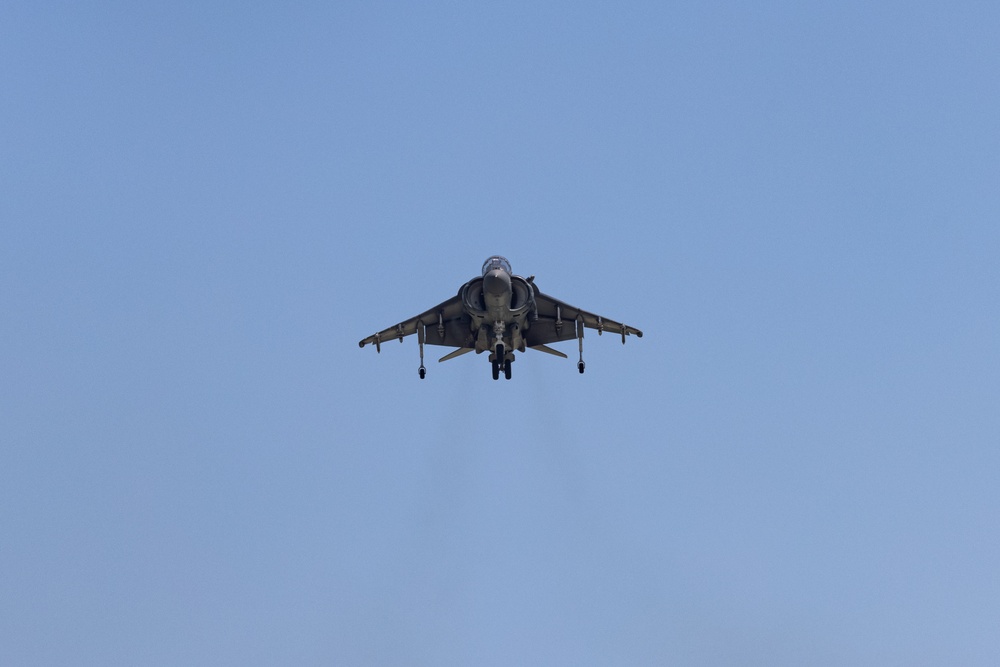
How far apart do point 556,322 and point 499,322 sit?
366 centimetres

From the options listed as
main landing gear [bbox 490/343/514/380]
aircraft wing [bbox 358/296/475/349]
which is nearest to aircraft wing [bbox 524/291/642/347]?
main landing gear [bbox 490/343/514/380]

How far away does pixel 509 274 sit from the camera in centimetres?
8425

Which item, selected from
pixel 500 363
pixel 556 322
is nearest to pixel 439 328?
pixel 500 363

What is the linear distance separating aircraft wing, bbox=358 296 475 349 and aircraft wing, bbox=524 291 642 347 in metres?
2.82

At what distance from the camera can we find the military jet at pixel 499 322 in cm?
8450

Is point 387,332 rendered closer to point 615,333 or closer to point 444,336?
point 444,336

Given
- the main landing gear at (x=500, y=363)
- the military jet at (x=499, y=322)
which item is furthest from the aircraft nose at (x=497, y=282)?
the main landing gear at (x=500, y=363)

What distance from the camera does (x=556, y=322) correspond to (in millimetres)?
87812

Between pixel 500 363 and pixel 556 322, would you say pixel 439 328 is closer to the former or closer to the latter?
pixel 500 363

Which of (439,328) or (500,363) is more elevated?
(439,328)

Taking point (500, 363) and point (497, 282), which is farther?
point (500, 363)

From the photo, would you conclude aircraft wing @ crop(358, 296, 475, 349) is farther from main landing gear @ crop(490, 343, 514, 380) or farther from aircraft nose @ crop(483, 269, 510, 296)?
aircraft nose @ crop(483, 269, 510, 296)

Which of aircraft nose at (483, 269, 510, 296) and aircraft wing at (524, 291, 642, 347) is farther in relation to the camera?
aircraft wing at (524, 291, 642, 347)

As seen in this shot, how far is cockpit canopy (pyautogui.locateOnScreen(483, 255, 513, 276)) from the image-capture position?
3305 inches
